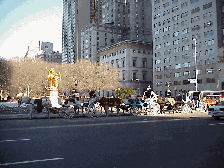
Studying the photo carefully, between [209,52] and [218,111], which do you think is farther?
[209,52]

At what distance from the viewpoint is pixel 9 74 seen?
56969 mm

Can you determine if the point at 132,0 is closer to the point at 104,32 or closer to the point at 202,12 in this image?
the point at 104,32

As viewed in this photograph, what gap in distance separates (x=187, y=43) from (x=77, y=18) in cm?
9542

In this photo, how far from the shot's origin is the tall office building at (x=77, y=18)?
498 ft

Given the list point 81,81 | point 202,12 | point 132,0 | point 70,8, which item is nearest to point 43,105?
point 81,81

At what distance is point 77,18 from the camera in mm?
153000

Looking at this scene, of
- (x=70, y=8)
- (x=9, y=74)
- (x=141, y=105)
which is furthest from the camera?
(x=70, y=8)

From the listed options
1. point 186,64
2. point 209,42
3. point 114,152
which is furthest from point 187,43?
point 114,152

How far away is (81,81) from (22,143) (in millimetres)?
59747

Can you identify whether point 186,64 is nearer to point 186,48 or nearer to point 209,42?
point 186,48

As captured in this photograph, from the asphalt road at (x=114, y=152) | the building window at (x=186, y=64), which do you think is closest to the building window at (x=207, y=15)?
the building window at (x=186, y=64)

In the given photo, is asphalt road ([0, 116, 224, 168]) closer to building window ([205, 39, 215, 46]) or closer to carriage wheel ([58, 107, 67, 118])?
carriage wheel ([58, 107, 67, 118])

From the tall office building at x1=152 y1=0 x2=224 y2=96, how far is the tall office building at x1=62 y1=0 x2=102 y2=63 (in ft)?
243

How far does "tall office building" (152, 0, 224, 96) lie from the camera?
6481 centimetres
